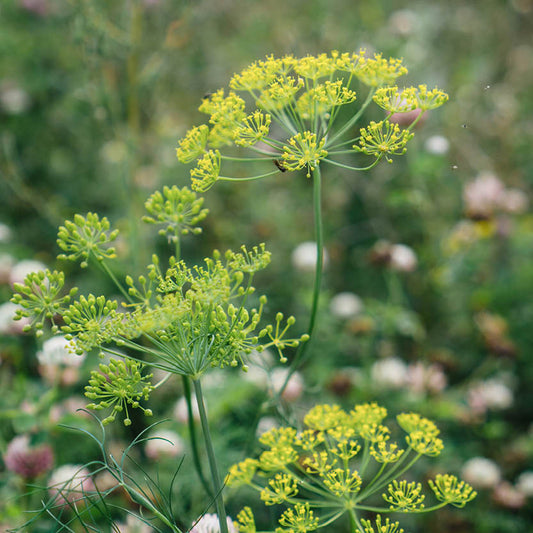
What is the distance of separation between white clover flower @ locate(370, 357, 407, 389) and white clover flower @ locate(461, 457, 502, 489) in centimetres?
27

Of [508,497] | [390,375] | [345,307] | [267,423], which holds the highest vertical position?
[345,307]

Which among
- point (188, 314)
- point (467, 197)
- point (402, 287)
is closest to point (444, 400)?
point (402, 287)

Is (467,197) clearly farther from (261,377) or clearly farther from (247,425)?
(247,425)

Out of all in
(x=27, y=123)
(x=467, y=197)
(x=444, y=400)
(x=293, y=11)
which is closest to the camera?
(x=444, y=400)

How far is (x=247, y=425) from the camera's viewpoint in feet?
4.21

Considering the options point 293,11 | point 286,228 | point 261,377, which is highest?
point 293,11

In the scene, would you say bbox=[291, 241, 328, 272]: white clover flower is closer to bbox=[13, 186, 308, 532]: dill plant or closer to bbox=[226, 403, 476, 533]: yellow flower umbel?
bbox=[226, 403, 476, 533]: yellow flower umbel

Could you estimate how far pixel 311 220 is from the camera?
2.27 meters

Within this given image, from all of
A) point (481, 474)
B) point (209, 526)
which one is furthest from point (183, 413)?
point (481, 474)

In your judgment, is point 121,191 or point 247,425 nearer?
point 247,425

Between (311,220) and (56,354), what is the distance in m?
1.38

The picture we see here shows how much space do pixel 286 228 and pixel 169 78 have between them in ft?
3.28

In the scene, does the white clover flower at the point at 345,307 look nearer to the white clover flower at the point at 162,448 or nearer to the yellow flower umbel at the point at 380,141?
the white clover flower at the point at 162,448

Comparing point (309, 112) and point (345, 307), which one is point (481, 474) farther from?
point (309, 112)
